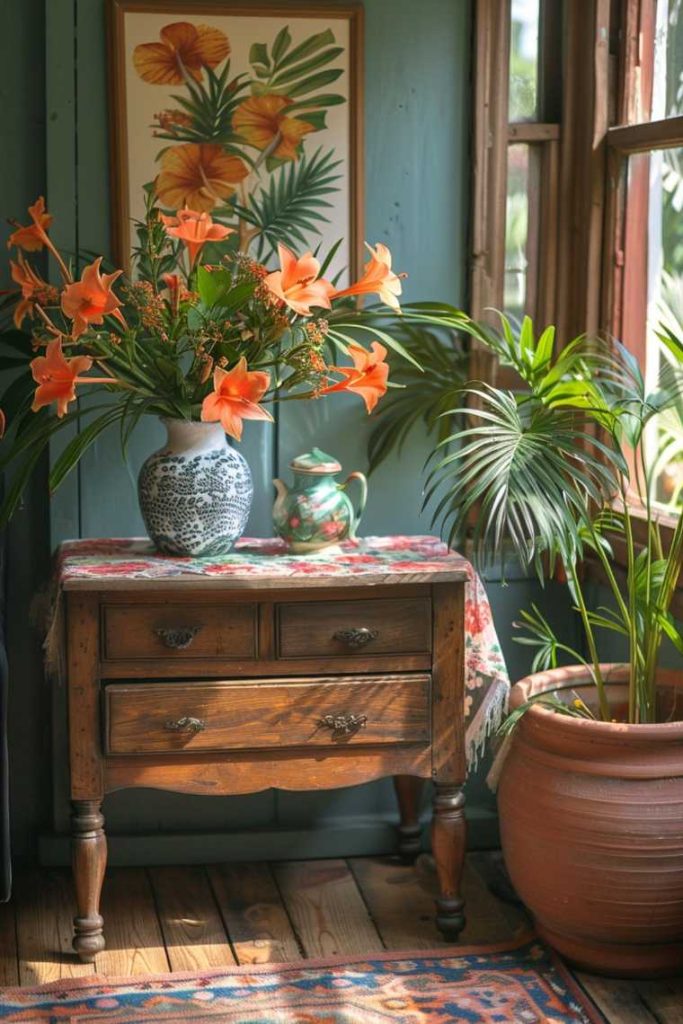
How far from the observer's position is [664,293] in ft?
10.4

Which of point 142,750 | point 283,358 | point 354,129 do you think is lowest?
point 142,750

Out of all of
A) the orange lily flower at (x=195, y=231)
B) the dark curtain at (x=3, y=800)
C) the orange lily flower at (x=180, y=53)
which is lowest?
the dark curtain at (x=3, y=800)

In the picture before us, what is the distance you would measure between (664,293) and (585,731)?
1.03m

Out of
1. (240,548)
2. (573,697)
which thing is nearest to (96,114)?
(240,548)

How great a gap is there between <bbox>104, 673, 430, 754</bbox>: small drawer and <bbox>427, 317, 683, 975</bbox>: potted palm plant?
23cm

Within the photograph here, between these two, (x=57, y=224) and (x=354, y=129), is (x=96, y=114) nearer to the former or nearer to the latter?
(x=57, y=224)

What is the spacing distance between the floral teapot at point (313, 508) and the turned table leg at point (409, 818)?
691mm

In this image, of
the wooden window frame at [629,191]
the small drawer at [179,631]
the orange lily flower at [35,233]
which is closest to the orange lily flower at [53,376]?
the orange lily flower at [35,233]

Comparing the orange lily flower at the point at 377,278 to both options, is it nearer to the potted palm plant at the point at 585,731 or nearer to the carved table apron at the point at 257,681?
the potted palm plant at the point at 585,731

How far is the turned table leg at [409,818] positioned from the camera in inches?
134

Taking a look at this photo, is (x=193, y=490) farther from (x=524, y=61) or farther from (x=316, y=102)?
(x=524, y=61)

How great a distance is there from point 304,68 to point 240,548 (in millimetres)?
1095

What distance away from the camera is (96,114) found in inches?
125

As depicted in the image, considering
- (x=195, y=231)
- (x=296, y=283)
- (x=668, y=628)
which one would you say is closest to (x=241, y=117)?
(x=195, y=231)
